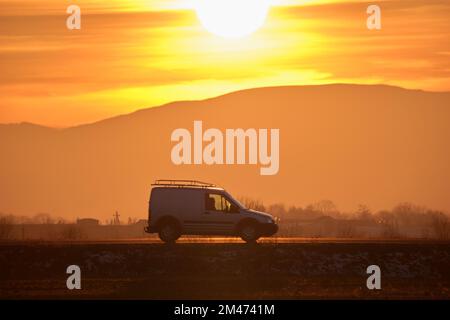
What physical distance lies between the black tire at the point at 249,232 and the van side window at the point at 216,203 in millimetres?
976

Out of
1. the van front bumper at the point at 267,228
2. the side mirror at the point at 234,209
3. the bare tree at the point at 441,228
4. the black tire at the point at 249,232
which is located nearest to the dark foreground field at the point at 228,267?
the van front bumper at the point at 267,228

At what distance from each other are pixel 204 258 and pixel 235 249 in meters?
1.56

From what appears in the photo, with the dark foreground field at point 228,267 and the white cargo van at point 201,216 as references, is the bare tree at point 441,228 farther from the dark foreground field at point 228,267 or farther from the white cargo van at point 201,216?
the white cargo van at point 201,216

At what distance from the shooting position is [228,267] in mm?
54938

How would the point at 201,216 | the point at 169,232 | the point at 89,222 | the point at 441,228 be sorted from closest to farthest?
the point at 201,216
the point at 169,232
the point at 441,228
the point at 89,222

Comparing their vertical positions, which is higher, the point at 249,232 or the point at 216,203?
the point at 216,203

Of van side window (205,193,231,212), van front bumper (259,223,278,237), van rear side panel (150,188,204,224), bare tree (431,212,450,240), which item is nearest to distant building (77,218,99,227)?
bare tree (431,212,450,240)

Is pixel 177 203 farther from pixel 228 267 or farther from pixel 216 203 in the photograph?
pixel 228 267

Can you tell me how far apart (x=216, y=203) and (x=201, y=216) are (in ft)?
2.92

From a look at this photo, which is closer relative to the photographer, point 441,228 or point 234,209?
point 234,209

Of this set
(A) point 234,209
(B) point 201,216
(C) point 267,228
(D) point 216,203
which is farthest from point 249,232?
(B) point 201,216

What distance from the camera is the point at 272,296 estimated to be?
49.4 meters
